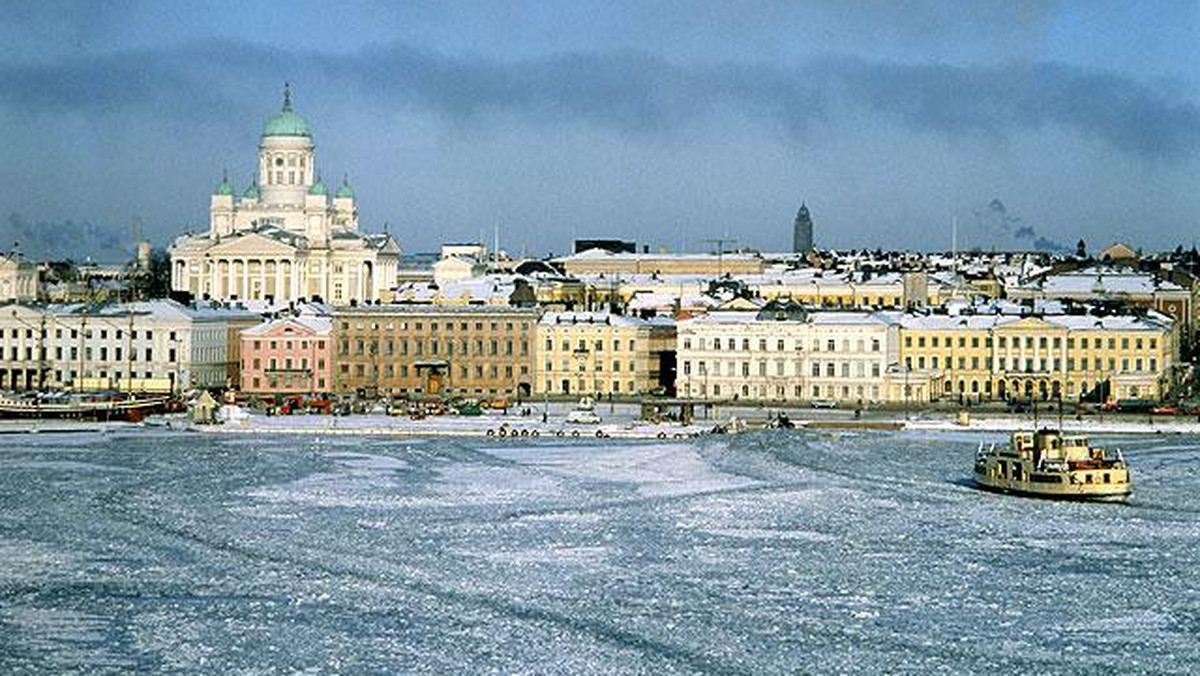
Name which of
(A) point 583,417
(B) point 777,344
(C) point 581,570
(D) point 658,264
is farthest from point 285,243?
(C) point 581,570

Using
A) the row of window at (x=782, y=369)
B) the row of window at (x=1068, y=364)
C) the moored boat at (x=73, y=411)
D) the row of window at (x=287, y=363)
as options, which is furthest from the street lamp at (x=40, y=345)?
the row of window at (x=1068, y=364)

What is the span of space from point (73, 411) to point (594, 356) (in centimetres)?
1525

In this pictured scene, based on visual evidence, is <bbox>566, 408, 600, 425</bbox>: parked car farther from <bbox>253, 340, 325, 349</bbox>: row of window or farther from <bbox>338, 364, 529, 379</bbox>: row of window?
<bbox>253, 340, 325, 349</bbox>: row of window

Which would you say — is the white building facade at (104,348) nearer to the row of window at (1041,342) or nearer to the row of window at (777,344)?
the row of window at (777,344)

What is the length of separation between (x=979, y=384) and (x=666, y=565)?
36470mm

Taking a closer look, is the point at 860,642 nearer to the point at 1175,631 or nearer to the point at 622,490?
the point at 1175,631

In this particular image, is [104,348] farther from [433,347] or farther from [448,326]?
[448,326]

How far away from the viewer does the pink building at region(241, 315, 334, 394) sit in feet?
212

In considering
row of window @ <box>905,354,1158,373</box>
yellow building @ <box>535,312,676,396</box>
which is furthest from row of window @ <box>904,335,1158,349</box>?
yellow building @ <box>535,312,676,396</box>

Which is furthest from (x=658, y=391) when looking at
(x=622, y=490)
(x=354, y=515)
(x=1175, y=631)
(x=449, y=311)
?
(x=1175, y=631)

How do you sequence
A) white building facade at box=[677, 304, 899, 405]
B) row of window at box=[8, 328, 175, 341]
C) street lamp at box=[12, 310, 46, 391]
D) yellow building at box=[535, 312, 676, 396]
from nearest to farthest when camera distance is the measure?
white building facade at box=[677, 304, 899, 405]
yellow building at box=[535, 312, 676, 396]
street lamp at box=[12, 310, 46, 391]
row of window at box=[8, 328, 175, 341]

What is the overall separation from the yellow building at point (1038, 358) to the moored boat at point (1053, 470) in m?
24.4

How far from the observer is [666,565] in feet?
86.1

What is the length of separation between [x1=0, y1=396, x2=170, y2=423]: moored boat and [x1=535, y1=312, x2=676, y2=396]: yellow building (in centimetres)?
1238
